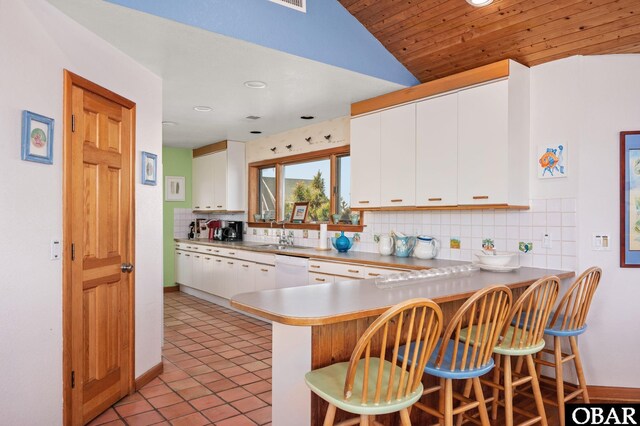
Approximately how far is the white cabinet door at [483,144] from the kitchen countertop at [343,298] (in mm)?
767

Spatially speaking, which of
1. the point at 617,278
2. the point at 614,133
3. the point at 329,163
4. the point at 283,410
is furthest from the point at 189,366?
the point at 614,133

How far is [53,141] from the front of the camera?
2373 mm

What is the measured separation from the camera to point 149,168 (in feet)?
11.1

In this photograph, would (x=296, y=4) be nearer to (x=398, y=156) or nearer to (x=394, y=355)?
(x=398, y=156)

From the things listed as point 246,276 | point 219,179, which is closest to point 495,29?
point 246,276

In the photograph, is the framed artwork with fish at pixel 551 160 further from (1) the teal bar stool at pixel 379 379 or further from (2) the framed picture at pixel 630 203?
(1) the teal bar stool at pixel 379 379

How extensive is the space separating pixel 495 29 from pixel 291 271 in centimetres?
292

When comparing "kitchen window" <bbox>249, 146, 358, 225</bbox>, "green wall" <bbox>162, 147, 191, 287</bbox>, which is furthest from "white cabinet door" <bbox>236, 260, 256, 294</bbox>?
"green wall" <bbox>162, 147, 191, 287</bbox>

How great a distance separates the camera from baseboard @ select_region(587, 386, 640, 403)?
9.88 ft

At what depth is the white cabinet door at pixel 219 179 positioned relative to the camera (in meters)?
6.53

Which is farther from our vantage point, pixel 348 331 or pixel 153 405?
pixel 153 405

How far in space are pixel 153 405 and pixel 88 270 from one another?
101 centimetres

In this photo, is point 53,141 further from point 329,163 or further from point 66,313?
point 329,163

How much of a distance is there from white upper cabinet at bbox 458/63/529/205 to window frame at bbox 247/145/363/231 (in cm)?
162
